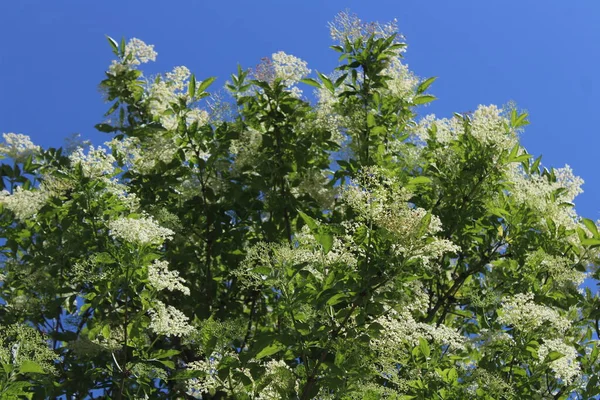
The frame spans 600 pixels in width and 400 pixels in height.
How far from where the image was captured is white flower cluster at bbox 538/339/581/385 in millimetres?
4359

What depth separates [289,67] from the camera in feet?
20.1

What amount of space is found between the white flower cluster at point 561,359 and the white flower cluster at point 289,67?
2984 mm

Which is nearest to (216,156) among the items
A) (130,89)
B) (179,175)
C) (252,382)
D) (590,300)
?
(179,175)

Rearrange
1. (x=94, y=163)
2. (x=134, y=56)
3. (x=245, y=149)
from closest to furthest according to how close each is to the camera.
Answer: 1. (x=94, y=163)
2. (x=245, y=149)
3. (x=134, y=56)

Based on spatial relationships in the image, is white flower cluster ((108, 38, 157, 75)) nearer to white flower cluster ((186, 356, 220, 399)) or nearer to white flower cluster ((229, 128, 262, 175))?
white flower cluster ((229, 128, 262, 175))

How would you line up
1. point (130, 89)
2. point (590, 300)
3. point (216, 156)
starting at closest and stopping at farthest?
point (590, 300)
point (216, 156)
point (130, 89)

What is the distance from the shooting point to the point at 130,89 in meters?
6.67

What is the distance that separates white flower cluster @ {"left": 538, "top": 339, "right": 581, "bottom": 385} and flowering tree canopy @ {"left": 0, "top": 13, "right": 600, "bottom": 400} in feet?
0.04

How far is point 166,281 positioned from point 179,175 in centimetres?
188

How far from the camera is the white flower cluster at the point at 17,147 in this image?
680 centimetres

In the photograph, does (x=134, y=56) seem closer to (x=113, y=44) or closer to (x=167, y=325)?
(x=113, y=44)

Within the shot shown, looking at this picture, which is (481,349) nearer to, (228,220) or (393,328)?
(393,328)

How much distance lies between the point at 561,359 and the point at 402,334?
1.13 metres

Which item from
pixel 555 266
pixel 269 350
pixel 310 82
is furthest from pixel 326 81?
pixel 269 350
